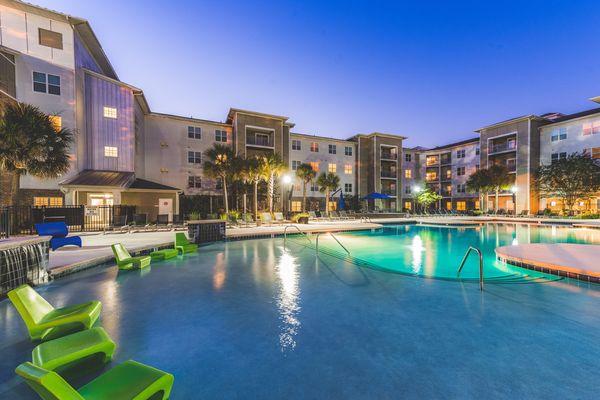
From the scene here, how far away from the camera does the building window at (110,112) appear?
70.1 feet

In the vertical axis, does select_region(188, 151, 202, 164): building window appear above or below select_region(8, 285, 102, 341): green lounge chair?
above

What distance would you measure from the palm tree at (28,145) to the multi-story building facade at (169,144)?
18.1ft

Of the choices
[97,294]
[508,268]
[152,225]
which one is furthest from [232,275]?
[152,225]

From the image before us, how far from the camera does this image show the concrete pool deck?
23.2 ft

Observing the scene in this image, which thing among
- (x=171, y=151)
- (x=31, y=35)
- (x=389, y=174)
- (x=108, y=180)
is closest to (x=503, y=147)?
(x=389, y=174)

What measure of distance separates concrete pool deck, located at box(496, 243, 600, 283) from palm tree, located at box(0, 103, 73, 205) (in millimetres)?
19630

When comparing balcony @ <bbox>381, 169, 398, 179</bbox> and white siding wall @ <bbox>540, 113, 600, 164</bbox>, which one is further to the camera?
balcony @ <bbox>381, 169, 398, 179</bbox>

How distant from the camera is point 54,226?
33.8 feet

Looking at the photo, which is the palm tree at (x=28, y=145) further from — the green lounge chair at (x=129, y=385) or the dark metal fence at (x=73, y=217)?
the green lounge chair at (x=129, y=385)

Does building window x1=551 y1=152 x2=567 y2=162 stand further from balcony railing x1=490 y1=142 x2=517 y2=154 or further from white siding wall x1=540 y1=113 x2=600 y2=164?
balcony railing x1=490 y1=142 x2=517 y2=154

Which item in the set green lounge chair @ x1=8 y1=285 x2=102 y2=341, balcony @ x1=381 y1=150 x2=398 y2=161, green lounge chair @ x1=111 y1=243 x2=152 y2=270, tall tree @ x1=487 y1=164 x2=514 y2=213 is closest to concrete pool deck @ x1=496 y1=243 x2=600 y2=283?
green lounge chair @ x1=8 y1=285 x2=102 y2=341

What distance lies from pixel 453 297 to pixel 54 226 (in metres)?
13.7

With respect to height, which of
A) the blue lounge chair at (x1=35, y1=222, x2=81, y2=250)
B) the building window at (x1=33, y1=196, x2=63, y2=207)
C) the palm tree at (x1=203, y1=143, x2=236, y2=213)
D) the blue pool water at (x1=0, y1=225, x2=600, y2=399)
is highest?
the palm tree at (x1=203, y1=143, x2=236, y2=213)

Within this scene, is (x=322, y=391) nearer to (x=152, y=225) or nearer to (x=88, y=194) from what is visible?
(x=152, y=225)
